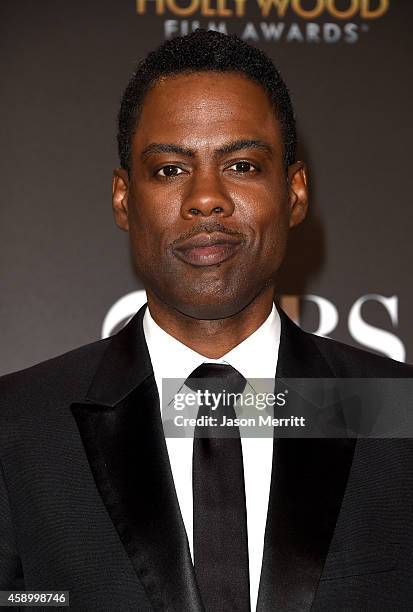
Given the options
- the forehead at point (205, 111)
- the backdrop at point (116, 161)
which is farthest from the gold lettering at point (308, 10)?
the forehead at point (205, 111)

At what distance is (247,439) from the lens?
128cm

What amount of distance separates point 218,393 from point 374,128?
3.77 feet

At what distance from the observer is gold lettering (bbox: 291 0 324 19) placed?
7.30 ft

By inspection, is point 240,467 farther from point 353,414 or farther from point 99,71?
Result: point 99,71

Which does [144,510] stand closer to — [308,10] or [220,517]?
[220,517]

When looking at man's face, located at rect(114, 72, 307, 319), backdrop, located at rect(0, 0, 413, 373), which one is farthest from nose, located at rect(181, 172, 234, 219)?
backdrop, located at rect(0, 0, 413, 373)

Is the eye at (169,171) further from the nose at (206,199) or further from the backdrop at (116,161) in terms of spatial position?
the backdrop at (116,161)

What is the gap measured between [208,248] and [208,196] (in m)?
0.07

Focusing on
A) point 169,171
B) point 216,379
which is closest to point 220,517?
point 216,379

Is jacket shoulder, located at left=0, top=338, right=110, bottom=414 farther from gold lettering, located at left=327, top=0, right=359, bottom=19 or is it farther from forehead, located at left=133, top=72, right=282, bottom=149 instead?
gold lettering, located at left=327, top=0, right=359, bottom=19

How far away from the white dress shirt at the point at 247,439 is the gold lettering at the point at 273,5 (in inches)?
41.7

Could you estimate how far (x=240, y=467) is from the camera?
124 centimetres

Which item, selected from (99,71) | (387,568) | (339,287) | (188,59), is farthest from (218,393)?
(99,71)

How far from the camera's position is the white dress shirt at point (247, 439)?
4.00ft
